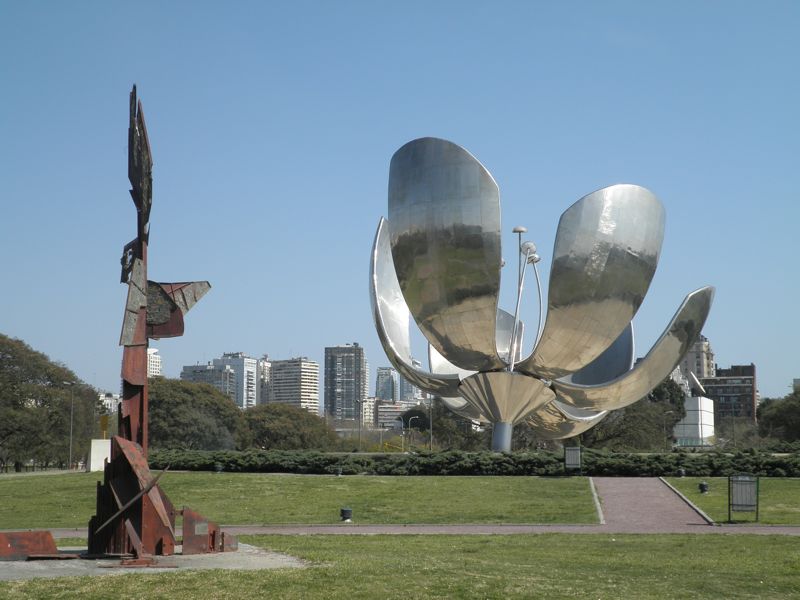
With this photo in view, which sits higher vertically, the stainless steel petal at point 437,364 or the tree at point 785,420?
the stainless steel petal at point 437,364

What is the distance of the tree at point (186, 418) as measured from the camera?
6081 cm

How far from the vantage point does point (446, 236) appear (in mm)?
22422

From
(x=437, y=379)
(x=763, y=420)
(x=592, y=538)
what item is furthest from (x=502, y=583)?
(x=763, y=420)

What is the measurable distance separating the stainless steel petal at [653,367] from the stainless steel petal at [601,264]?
169 cm

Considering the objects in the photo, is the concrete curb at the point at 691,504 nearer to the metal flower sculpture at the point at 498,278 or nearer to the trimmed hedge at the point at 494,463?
the trimmed hedge at the point at 494,463

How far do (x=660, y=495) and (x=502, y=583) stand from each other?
44.8 feet

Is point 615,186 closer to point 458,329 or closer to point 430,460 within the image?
point 458,329

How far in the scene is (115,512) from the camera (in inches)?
465

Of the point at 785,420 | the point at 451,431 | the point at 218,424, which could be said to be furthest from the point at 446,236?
the point at 785,420

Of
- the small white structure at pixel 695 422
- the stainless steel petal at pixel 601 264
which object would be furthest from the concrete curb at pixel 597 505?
the small white structure at pixel 695 422

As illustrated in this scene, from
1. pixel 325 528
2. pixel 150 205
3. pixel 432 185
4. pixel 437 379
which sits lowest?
pixel 325 528

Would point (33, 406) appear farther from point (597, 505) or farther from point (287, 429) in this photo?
point (597, 505)

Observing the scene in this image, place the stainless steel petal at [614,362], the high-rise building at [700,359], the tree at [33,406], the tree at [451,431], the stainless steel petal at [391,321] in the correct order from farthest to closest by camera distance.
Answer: the high-rise building at [700,359]
the tree at [451,431]
the tree at [33,406]
the stainless steel petal at [614,362]
the stainless steel petal at [391,321]

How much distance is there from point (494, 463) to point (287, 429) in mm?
42379
